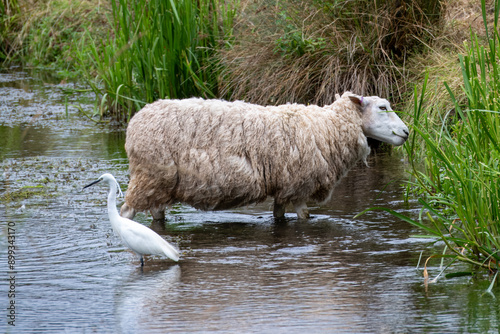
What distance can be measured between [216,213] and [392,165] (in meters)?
2.45

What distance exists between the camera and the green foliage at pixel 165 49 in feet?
28.7

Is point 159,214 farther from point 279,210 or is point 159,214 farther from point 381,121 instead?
point 381,121

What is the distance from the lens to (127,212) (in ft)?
20.5

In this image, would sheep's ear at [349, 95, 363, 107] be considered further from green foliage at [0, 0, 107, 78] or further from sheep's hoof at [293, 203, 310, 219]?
green foliage at [0, 0, 107, 78]

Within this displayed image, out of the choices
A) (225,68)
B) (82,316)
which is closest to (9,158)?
(225,68)

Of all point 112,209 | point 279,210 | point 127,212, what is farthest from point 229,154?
point 112,209

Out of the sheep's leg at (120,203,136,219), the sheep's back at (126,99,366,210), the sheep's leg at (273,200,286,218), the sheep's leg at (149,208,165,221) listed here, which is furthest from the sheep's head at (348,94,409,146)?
the sheep's leg at (120,203,136,219)

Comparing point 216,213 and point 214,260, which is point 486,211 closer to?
point 214,260

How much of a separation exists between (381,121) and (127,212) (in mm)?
2458

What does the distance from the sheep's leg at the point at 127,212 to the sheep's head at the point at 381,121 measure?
2227 mm

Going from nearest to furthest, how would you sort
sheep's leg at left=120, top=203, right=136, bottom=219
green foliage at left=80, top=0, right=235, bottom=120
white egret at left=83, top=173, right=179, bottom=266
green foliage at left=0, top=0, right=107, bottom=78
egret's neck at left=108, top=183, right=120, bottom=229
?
white egret at left=83, top=173, right=179, bottom=266 < egret's neck at left=108, top=183, right=120, bottom=229 < sheep's leg at left=120, top=203, right=136, bottom=219 < green foliage at left=80, top=0, right=235, bottom=120 < green foliage at left=0, top=0, right=107, bottom=78

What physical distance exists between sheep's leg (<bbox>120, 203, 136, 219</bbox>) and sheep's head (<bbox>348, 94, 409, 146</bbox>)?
2.23 metres

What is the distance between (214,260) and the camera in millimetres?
5289

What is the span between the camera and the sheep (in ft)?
19.8
